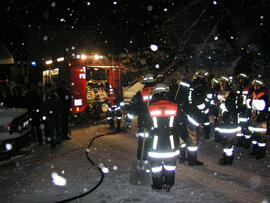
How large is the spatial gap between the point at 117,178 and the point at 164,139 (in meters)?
1.36

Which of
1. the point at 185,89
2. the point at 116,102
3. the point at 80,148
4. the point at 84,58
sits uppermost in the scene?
the point at 84,58

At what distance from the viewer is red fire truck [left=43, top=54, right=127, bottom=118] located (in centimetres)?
1042

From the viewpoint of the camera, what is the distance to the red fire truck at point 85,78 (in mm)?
10422

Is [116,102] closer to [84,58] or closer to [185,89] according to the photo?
[84,58]

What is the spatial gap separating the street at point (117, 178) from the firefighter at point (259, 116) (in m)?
0.34

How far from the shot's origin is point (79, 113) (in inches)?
418

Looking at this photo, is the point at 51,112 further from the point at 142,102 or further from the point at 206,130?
the point at 206,130

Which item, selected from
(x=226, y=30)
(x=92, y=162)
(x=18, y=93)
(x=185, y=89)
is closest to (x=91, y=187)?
(x=92, y=162)

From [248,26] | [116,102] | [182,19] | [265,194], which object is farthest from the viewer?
[182,19]

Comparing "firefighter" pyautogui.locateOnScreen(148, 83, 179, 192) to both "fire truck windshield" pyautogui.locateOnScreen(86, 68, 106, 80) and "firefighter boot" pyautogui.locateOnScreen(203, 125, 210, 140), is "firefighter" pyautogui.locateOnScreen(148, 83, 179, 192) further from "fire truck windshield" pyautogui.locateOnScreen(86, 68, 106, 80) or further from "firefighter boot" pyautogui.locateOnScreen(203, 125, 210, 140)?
"fire truck windshield" pyautogui.locateOnScreen(86, 68, 106, 80)

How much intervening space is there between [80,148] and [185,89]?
3405mm

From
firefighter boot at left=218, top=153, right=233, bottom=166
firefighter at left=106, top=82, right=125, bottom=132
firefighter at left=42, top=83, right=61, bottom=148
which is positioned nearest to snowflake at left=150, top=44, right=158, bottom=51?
firefighter at left=106, top=82, right=125, bottom=132

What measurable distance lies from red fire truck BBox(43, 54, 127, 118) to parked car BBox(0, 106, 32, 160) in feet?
12.9

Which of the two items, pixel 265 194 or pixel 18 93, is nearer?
pixel 265 194
